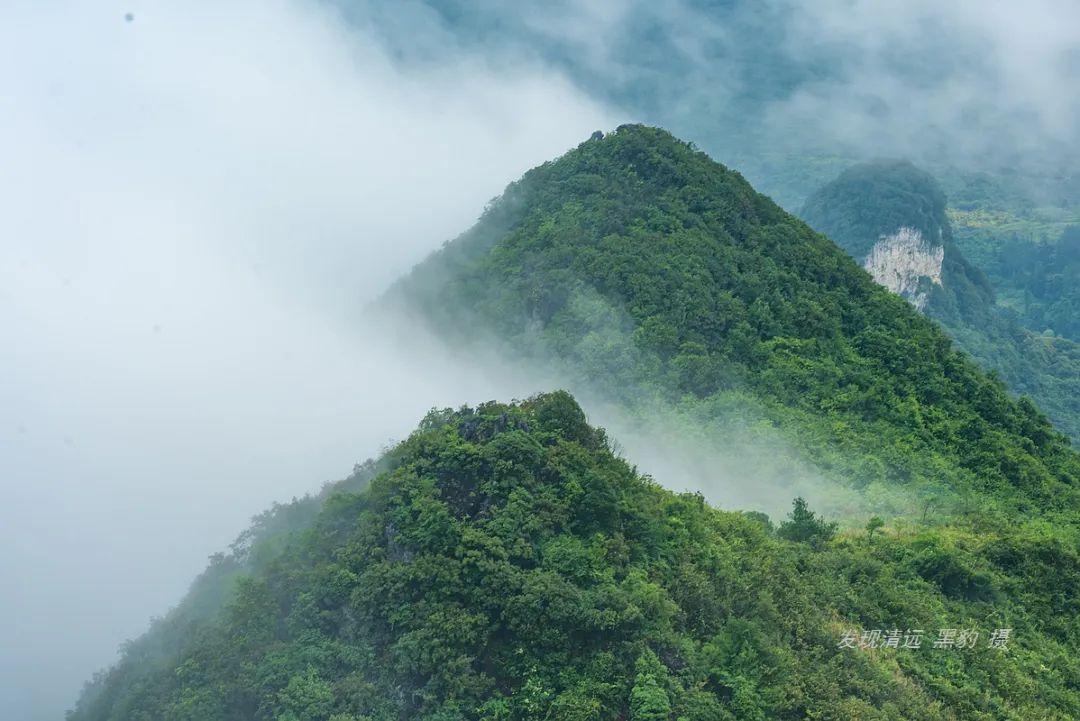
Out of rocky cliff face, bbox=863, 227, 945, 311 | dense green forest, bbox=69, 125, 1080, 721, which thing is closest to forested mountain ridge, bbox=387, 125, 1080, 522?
dense green forest, bbox=69, 125, 1080, 721

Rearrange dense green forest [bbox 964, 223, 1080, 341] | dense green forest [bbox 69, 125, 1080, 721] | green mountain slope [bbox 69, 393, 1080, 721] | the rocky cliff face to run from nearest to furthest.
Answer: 1. green mountain slope [bbox 69, 393, 1080, 721]
2. dense green forest [bbox 69, 125, 1080, 721]
3. the rocky cliff face
4. dense green forest [bbox 964, 223, 1080, 341]

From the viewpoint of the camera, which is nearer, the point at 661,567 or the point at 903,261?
the point at 661,567

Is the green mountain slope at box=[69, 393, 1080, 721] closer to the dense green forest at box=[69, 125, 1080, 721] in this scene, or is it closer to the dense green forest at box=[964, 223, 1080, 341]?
the dense green forest at box=[69, 125, 1080, 721]

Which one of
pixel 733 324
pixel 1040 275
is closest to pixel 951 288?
pixel 1040 275

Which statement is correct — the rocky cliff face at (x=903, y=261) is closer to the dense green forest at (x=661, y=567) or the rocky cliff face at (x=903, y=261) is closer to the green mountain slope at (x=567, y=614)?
the dense green forest at (x=661, y=567)

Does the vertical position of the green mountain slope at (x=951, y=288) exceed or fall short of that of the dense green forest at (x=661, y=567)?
it exceeds it

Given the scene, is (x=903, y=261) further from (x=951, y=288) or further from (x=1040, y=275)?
(x=1040, y=275)

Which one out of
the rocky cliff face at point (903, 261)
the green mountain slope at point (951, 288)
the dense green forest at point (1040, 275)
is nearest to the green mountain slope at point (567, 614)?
the green mountain slope at point (951, 288)
